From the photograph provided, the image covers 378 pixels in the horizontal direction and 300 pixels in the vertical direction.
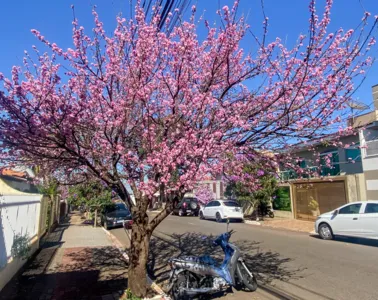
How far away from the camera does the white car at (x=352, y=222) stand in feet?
40.4

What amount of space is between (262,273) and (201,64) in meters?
5.31

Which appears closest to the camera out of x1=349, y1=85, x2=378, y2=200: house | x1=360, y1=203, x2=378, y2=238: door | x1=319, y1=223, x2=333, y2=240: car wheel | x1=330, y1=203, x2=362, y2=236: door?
x1=360, y1=203, x2=378, y2=238: door

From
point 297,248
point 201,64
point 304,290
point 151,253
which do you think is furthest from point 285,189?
point 201,64

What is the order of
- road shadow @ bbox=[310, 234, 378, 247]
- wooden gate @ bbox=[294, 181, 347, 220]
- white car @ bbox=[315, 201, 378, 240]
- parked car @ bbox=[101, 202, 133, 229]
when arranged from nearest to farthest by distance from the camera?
white car @ bbox=[315, 201, 378, 240] → road shadow @ bbox=[310, 234, 378, 247] → parked car @ bbox=[101, 202, 133, 229] → wooden gate @ bbox=[294, 181, 347, 220]

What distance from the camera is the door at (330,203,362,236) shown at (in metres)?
12.8

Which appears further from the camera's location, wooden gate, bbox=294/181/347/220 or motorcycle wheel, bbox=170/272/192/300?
wooden gate, bbox=294/181/347/220

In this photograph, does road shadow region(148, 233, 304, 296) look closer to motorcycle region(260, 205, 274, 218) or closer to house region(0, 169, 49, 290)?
house region(0, 169, 49, 290)

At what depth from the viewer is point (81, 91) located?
491cm

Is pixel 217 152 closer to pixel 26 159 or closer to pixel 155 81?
pixel 155 81

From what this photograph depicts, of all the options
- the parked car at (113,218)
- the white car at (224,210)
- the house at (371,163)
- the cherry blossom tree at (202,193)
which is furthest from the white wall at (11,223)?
the house at (371,163)

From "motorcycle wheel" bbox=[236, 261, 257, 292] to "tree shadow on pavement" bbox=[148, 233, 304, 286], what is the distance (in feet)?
2.48

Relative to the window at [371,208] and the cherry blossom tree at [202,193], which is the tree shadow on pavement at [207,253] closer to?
the cherry blossom tree at [202,193]

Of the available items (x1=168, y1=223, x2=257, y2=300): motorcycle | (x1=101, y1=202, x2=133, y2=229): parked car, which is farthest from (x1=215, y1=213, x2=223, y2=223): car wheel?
(x1=168, y1=223, x2=257, y2=300): motorcycle

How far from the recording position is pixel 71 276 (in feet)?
25.3
